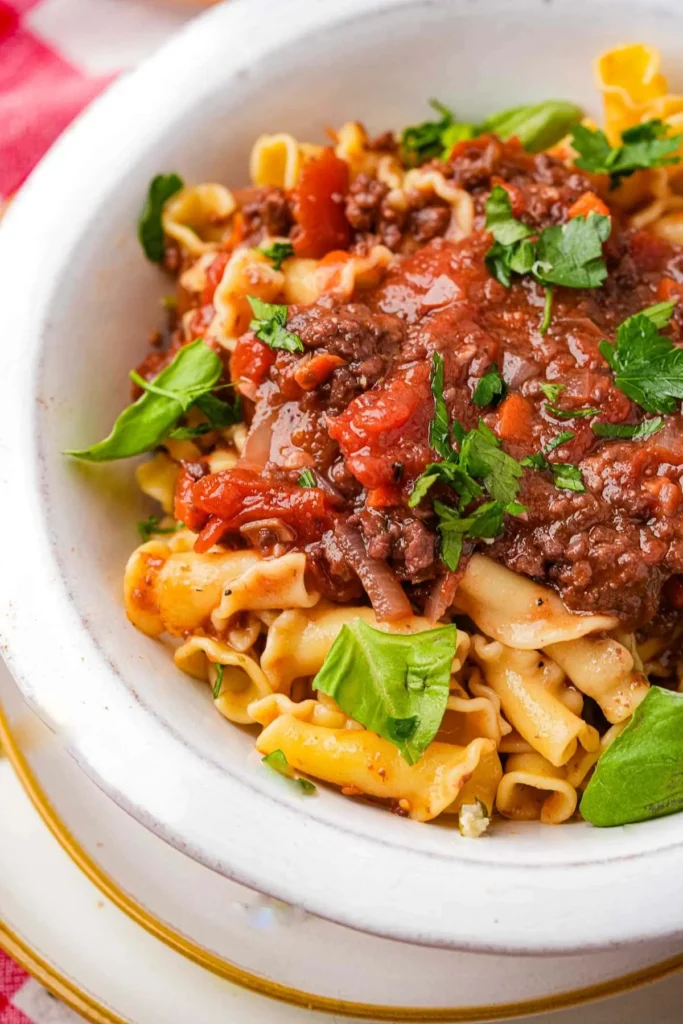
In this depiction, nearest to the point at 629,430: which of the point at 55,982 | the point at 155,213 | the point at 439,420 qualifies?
the point at 439,420

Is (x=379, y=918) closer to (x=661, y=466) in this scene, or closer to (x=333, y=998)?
(x=333, y=998)

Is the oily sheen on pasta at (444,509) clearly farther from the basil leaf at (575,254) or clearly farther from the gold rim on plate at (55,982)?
the gold rim on plate at (55,982)

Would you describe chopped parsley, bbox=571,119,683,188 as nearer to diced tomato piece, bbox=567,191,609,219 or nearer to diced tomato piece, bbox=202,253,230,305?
diced tomato piece, bbox=567,191,609,219

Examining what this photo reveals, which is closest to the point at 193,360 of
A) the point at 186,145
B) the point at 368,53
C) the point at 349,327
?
the point at 349,327

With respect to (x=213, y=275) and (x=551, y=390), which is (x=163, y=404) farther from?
(x=551, y=390)

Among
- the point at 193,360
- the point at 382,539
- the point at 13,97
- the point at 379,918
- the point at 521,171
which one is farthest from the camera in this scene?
the point at 13,97

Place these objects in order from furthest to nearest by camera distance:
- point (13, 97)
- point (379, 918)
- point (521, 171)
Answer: point (13, 97) < point (521, 171) < point (379, 918)

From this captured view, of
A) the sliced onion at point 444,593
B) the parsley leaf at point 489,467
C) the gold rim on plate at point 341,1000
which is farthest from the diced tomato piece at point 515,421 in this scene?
the gold rim on plate at point 341,1000
